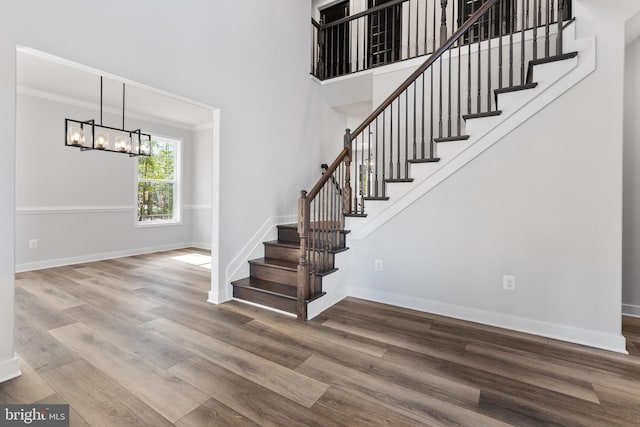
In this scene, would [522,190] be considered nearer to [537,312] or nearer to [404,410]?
[537,312]

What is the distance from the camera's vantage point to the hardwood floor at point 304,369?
152 cm

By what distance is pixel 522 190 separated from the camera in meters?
2.53

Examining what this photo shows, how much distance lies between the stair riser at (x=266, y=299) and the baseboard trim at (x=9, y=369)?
1704mm

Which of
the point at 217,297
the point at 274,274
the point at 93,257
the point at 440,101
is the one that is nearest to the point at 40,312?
the point at 217,297

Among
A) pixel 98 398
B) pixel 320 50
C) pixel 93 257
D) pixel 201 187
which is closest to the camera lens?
pixel 98 398

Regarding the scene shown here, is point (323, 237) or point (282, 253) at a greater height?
point (323, 237)

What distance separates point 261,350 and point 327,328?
0.64 metres

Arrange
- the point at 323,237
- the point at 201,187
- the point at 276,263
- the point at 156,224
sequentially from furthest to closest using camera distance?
the point at 201,187
the point at 156,224
the point at 276,263
the point at 323,237

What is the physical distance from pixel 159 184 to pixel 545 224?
664 centimetres

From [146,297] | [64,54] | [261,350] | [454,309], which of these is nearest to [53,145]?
[146,297]

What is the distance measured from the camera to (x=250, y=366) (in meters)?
1.94

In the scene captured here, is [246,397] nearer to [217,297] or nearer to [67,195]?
[217,297]

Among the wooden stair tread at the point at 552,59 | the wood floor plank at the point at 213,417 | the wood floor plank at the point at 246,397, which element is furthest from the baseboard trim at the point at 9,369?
the wooden stair tread at the point at 552,59

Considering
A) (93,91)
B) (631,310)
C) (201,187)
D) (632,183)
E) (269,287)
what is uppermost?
(93,91)
